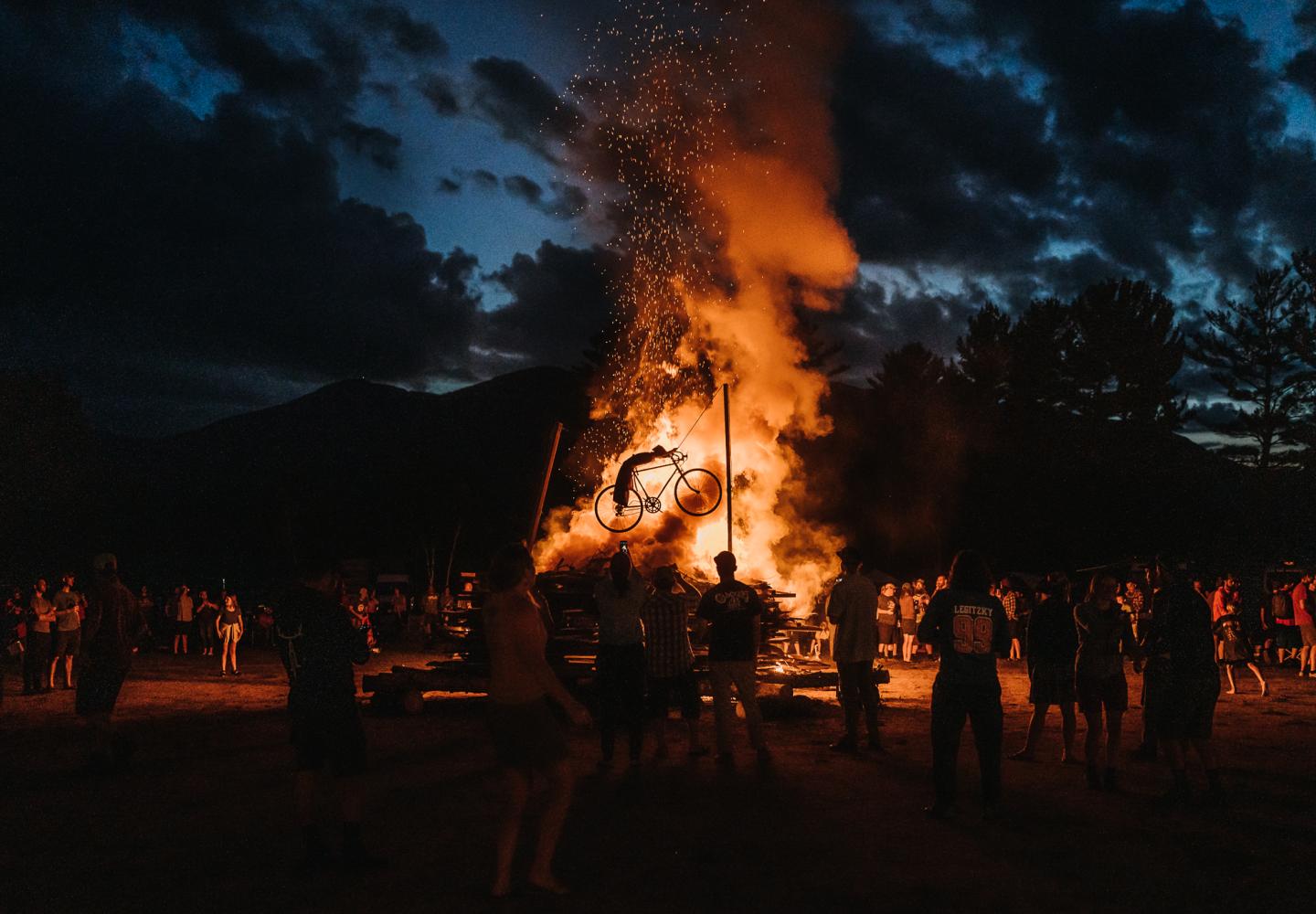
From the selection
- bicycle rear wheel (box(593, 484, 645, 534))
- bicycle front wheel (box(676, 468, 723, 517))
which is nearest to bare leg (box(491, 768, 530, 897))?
bicycle rear wheel (box(593, 484, 645, 534))

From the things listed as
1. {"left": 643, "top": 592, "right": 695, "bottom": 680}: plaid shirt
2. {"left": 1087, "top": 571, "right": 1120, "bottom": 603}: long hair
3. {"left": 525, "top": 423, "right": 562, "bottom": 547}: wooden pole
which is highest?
{"left": 525, "top": 423, "right": 562, "bottom": 547}: wooden pole

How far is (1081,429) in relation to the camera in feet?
158

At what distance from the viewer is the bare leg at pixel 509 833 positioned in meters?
5.26

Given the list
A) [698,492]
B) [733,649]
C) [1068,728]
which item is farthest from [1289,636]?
[733,649]

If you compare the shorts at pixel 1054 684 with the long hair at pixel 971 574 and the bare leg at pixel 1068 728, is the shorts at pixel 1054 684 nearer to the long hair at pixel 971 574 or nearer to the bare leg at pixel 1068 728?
the bare leg at pixel 1068 728

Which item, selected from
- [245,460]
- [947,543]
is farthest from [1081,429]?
[245,460]

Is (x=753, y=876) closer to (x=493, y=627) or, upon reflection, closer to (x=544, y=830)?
(x=544, y=830)

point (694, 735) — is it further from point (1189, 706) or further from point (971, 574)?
point (1189, 706)

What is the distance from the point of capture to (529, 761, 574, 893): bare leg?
5.31 metres

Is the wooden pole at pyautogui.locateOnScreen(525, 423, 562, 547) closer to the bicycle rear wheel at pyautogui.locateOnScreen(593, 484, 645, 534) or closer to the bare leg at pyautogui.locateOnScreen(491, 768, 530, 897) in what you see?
the bicycle rear wheel at pyautogui.locateOnScreen(593, 484, 645, 534)

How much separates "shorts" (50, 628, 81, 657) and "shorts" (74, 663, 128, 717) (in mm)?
8516

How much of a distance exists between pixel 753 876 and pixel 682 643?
4.12 m

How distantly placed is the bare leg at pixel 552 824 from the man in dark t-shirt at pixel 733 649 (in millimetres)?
4028

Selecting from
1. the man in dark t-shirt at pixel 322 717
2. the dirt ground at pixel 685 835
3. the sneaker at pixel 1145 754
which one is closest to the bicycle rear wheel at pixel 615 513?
the dirt ground at pixel 685 835
